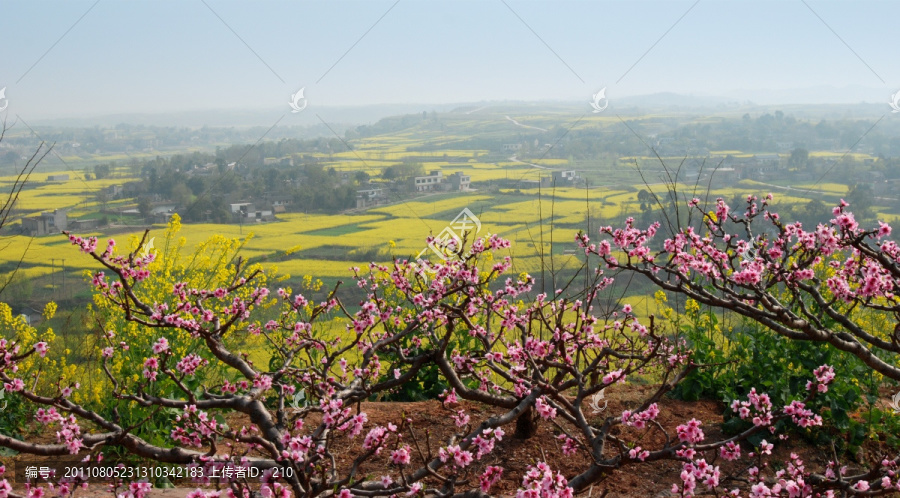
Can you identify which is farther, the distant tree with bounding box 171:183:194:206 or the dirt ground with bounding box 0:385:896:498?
the distant tree with bounding box 171:183:194:206

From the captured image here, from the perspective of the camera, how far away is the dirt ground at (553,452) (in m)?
3.70

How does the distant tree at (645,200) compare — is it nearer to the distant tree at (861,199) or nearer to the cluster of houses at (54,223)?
the distant tree at (861,199)

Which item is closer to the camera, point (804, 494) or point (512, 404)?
point (804, 494)

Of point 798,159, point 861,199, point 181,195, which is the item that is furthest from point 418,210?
point 861,199

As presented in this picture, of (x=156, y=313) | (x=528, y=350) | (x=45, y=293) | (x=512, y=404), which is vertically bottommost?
(x=45, y=293)

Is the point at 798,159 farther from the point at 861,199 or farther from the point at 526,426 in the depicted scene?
the point at 526,426

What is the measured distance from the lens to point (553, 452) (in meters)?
4.12

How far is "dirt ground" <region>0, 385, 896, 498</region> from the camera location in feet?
12.1

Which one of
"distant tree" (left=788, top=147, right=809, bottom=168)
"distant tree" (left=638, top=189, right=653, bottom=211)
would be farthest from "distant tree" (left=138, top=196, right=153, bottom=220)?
"distant tree" (left=788, top=147, right=809, bottom=168)

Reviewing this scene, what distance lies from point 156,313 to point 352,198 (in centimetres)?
862

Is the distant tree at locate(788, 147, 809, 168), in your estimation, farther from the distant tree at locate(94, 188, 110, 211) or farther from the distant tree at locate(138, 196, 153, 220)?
the distant tree at locate(94, 188, 110, 211)

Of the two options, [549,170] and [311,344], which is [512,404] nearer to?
[311,344]

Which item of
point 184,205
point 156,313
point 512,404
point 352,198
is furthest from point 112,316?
point 352,198

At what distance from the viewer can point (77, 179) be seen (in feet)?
38.2
